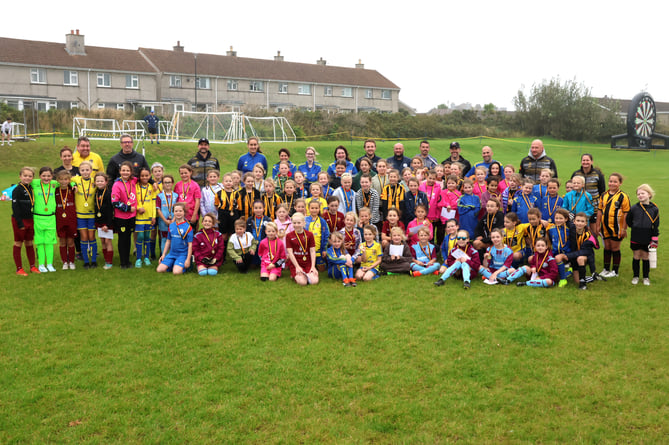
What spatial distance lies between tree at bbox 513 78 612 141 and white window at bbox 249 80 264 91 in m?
24.1

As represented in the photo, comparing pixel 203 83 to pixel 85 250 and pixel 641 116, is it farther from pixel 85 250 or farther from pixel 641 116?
pixel 85 250

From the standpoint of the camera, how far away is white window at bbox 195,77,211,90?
47312 mm

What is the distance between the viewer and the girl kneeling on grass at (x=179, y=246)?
8445mm

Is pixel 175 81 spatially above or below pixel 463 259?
above

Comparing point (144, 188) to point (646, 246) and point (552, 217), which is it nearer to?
point (552, 217)

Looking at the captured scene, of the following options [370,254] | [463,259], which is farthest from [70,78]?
[463,259]

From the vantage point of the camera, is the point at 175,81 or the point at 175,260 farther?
the point at 175,81

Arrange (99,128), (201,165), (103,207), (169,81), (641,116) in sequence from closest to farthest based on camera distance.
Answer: (103,207), (201,165), (99,128), (641,116), (169,81)

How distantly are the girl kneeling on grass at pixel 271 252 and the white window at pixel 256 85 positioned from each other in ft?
144

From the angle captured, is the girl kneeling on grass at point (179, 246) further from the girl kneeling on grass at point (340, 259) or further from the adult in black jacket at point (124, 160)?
the girl kneeling on grass at point (340, 259)

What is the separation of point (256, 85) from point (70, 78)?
15.6m

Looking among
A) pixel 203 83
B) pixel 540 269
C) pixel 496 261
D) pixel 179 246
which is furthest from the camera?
pixel 203 83

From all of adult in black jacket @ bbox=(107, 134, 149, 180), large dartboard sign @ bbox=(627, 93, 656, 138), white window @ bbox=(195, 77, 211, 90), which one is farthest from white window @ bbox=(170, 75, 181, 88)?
adult in black jacket @ bbox=(107, 134, 149, 180)

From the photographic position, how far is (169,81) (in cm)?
4644
